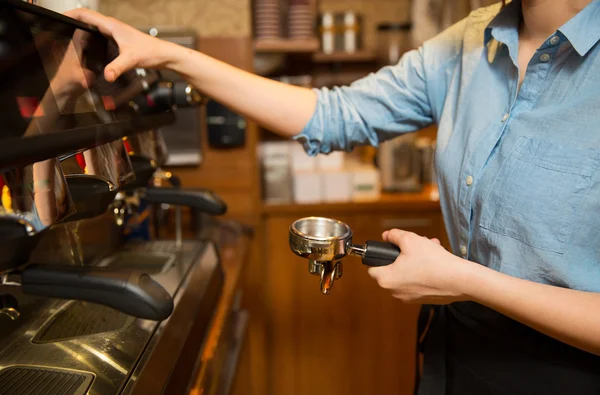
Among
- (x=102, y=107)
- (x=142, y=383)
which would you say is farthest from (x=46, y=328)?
(x=102, y=107)

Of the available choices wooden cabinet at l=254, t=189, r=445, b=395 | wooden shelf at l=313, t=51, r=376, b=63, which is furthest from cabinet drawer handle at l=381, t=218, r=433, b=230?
wooden shelf at l=313, t=51, r=376, b=63

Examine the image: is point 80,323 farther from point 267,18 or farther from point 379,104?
point 267,18

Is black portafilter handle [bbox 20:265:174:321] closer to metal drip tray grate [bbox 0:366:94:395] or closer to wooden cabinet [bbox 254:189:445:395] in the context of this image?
metal drip tray grate [bbox 0:366:94:395]

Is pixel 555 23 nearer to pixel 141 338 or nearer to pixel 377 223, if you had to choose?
pixel 141 338

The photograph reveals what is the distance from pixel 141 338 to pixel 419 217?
1.38 m

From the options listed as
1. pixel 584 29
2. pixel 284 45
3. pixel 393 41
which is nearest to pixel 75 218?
pixel 584 29

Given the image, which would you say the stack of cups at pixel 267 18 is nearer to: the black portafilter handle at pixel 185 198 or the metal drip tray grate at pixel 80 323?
the black portafilter handle at pixel 185 198

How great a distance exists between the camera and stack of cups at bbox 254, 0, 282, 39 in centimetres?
179

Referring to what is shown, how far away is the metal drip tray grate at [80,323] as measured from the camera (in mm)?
744

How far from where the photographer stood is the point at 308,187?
192 centimetres

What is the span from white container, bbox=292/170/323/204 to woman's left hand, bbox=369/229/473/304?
1.18 m

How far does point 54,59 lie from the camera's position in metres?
0.61

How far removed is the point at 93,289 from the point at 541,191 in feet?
1.97

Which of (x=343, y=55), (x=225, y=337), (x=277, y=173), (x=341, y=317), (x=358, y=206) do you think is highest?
(x=343, y=55)
